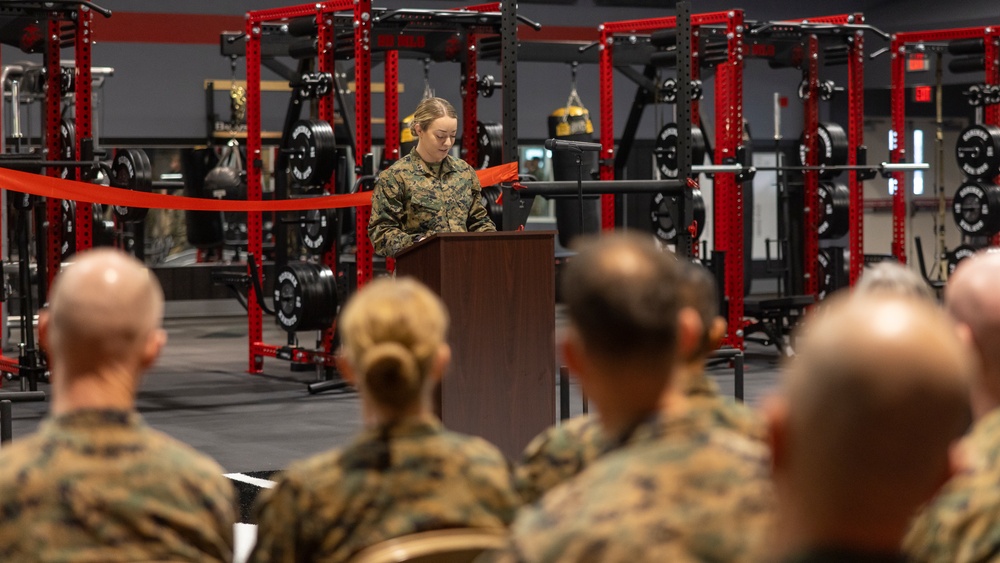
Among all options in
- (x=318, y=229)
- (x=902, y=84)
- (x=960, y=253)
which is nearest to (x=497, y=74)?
(x=902, y=84)

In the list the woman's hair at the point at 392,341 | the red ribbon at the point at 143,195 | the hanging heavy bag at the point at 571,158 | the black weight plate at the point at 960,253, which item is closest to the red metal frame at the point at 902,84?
the black weight plate at the point at 960,253

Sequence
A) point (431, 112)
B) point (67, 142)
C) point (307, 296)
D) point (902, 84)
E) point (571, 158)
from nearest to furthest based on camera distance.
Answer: point (431, 112) → point (67, 142) → point (307, 296) → point (902, 84) → point (571, 158)

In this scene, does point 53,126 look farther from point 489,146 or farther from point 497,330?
point 497,330

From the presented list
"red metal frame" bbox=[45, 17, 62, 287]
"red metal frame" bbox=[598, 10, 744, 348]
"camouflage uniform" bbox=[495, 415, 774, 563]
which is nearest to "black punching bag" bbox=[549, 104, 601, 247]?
"red metal frame" bbox=[598, 10, 744, 348]

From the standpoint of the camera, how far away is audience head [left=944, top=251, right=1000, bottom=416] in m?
1.93

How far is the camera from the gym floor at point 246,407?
5.85 metres

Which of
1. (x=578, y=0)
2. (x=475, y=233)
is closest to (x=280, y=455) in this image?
(x=475, y=233)

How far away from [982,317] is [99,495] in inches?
50.8

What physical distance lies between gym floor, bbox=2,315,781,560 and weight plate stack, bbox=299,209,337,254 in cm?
89

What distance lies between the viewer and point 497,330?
186 inches

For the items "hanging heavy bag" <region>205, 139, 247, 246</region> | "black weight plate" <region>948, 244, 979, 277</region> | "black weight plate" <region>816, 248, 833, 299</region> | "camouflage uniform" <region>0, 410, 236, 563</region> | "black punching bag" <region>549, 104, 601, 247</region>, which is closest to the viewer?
"camouflage uniform" <region>0, 410, 236, 563</region>

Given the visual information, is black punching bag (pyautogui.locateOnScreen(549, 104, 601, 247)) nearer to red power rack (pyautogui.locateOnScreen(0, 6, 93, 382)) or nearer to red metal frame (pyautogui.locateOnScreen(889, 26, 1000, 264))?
red metal frame (pyautogui.locateOnScreen(889, 26, 1000, 264))

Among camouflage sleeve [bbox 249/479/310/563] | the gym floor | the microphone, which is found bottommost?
the gym floor

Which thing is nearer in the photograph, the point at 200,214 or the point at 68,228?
the point at 68,228
